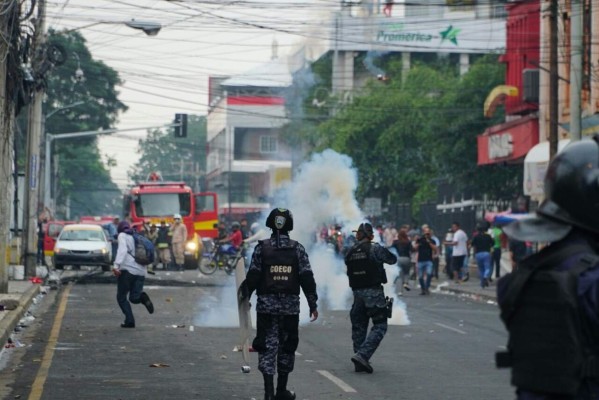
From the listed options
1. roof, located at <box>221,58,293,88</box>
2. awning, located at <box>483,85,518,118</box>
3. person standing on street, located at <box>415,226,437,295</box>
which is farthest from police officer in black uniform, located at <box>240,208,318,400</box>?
roof, located at <box>221,58,293,88</box>

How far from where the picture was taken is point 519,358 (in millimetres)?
5316

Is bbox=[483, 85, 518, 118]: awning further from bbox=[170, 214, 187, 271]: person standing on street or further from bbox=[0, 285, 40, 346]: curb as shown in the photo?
bbox=[0, 285, 40, 346]: curb

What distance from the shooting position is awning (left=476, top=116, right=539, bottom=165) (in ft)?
164

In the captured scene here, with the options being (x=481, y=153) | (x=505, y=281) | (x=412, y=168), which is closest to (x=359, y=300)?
(x=505, y=281)

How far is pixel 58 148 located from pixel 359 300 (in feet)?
270

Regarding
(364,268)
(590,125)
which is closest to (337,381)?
(364,268)

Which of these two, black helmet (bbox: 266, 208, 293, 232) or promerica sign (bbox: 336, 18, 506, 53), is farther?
promerica sign (bbox: 336, 18, 506, 53)

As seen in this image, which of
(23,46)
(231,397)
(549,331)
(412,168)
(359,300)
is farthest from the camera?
(412,168)

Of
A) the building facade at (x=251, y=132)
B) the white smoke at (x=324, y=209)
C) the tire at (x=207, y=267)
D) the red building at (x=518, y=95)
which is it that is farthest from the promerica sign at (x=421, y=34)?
the white smoke at (x=324, y=209)

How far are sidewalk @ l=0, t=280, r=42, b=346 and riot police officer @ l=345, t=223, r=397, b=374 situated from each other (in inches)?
208

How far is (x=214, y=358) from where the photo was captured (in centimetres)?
1797

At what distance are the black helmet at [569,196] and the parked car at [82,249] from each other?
131 feet

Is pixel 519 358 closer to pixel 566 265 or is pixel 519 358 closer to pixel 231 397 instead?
pixel 566 265

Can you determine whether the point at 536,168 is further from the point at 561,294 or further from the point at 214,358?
the point at 561,294
